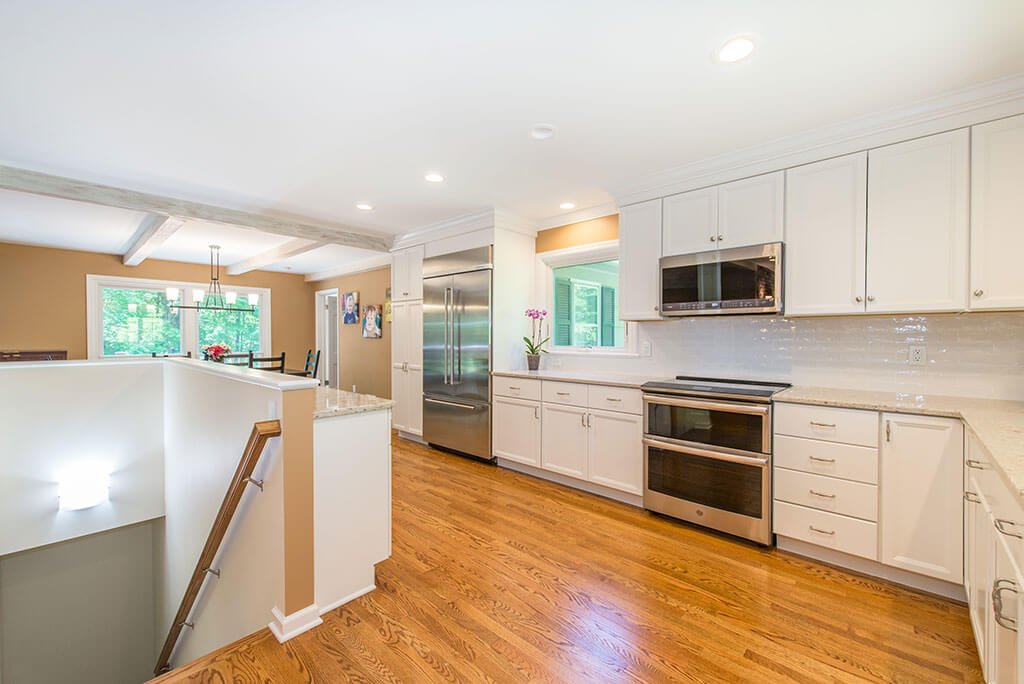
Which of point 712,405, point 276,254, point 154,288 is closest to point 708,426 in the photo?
point 712,405

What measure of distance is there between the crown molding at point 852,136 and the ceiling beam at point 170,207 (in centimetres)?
329

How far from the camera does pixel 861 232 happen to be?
2436 mm

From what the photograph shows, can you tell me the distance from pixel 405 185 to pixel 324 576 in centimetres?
283

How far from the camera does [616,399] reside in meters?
3.24

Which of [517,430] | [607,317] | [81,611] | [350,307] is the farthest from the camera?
[350,307]

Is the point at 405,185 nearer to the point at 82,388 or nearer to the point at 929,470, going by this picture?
the point at 82,388

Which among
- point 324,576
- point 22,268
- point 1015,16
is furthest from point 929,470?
point 22,268

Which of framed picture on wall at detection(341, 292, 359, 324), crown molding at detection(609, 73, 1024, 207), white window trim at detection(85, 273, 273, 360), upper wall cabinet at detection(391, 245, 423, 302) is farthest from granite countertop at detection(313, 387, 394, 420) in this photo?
white window trim at detection(85, 273, 273, 360)

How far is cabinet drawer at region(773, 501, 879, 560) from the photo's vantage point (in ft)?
7.30

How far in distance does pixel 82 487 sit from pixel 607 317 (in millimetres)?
4576

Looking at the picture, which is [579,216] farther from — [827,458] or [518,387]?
[827,458]

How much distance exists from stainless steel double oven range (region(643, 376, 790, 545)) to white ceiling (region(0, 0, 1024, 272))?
158 centimetres

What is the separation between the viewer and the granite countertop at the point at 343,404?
1997 millimetres

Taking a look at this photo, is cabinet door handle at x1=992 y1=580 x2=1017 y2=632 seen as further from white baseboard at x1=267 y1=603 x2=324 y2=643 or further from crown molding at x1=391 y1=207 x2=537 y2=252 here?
crown molding at x1=391 y1=207 x2=537 y2=252
